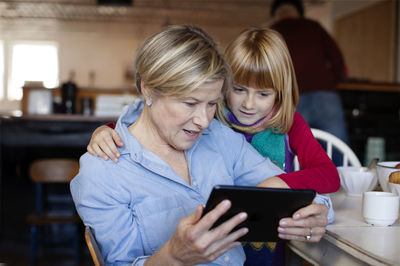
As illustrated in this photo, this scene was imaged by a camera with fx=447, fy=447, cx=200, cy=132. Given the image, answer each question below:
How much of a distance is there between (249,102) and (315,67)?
6.09 feet

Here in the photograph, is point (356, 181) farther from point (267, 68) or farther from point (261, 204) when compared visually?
point (261, 204)

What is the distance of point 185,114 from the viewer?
1096 millimetres

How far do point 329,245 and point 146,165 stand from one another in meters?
0.49

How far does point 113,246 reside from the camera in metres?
1.04

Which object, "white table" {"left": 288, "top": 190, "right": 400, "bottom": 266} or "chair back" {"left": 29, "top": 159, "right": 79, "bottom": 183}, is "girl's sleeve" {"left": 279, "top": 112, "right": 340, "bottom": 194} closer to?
"white table" {"left": 288, "top": 190, "right": 400, "bottom": 266}

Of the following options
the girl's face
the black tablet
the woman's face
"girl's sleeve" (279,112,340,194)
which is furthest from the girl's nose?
the black tablet

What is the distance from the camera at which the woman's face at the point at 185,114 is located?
1086 millimetres

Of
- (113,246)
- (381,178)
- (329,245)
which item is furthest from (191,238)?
(381,178)

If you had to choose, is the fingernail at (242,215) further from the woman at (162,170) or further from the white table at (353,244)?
the white table at (353,244)

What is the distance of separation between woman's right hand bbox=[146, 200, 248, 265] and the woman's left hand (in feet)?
0.42

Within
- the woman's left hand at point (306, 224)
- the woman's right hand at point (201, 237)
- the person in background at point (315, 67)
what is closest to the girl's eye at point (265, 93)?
the woman's left hand at point (306, 224)

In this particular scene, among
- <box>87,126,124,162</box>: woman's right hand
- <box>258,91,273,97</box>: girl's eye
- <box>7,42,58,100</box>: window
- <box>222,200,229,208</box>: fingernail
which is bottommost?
<box>222,200,229,208</box>: fingernail

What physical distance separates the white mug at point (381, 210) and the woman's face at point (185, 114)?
1.52 ft

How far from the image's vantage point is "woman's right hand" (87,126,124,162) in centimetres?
110
